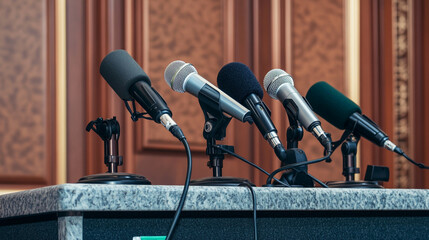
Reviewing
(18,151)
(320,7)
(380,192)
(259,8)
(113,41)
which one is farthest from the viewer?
(320,7)

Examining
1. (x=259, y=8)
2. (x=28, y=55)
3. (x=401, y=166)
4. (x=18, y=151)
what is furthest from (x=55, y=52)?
(x=401, y=166)

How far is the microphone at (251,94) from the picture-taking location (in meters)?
1.06

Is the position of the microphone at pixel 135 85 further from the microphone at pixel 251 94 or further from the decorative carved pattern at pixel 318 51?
the decorative carved pattern at pixel 318 51

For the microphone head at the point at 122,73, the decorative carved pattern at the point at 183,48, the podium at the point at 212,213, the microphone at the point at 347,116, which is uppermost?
the decorative carved pattern at the point at 183,48

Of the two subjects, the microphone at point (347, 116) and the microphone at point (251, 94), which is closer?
the microphone at point (251, 94)

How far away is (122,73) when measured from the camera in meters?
1.00

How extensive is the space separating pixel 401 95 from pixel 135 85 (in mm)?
1867

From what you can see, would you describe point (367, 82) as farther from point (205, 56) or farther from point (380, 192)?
point (380, 192)

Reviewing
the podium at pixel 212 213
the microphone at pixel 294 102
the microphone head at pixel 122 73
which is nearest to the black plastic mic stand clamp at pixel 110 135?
the microphone head at pixel 122 73

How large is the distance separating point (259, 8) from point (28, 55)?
2.82 feet

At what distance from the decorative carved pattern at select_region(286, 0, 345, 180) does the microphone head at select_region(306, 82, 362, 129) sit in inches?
40.3

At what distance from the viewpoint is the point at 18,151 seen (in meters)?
1.76

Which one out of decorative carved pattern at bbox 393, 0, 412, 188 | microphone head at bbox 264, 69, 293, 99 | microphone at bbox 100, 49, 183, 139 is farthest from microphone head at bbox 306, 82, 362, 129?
decorative carved pattern at bbox 393, 0, 412, 188

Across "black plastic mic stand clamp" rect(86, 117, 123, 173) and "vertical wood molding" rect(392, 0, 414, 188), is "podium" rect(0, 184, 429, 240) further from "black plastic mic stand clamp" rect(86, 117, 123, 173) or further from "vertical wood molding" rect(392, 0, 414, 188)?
"vertical wood molding" rect(392, 0, 414, 188)
